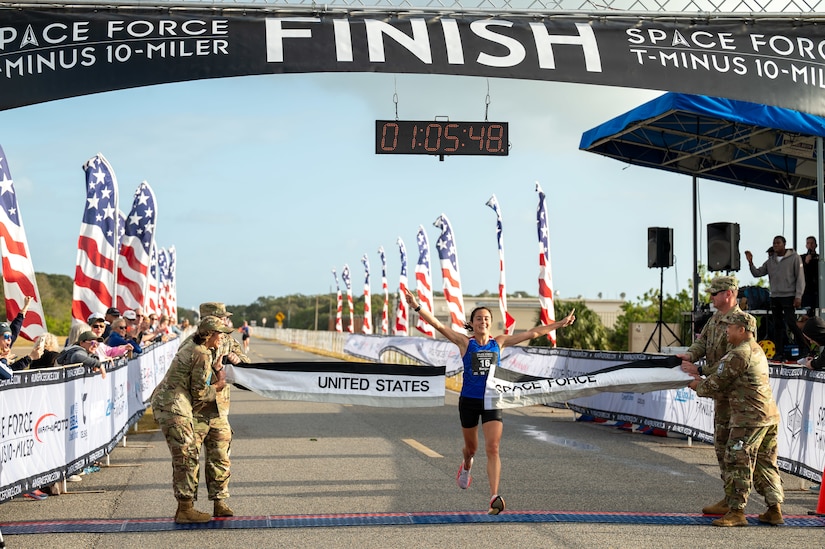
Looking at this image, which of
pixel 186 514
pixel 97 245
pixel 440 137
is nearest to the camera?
pixel 186 514

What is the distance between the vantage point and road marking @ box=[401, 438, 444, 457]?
44.0ft

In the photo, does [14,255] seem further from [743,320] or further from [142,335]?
[743,320]

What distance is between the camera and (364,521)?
870 cm

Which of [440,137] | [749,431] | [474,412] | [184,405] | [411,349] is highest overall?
[440,137]

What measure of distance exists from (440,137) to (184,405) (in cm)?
486

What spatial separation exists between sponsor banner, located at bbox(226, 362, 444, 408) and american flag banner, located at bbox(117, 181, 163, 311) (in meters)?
13.3

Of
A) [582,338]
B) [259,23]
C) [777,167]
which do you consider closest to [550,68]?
[259,23]

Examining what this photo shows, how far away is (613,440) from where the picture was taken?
622 inches

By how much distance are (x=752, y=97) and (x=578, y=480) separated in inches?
199

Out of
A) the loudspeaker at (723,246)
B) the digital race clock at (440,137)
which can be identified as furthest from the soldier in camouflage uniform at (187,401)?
the loudspeaker at (723,246)

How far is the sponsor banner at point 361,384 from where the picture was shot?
1034 centimetres

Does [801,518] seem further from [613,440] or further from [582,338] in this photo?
[582,338]

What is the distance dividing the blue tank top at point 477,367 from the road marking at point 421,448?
4235 millimetres

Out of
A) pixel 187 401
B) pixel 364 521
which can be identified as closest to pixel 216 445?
pixel 187 401
